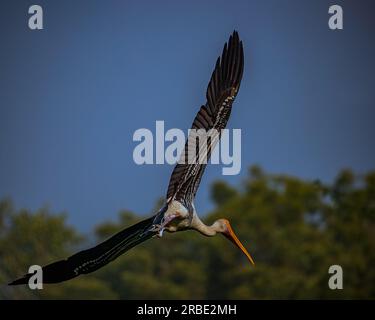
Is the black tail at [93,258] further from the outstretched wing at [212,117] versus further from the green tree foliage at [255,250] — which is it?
the green tree foliage at [255,250]

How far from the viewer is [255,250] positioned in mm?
48094

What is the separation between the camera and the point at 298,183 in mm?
52312

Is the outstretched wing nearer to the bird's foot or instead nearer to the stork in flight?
the stork in flight

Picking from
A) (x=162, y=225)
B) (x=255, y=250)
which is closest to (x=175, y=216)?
(x=162, y=225)

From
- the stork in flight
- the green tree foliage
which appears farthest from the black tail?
the green tree foliage

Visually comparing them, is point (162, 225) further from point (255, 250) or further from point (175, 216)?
point (255, 250)

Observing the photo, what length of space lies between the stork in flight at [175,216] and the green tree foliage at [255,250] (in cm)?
2170

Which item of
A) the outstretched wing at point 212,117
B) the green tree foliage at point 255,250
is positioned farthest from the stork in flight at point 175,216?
the green tree foliage at point 255,250

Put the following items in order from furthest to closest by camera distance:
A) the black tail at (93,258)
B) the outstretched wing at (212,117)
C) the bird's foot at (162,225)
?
the outstretched wing at (212,117) → the black tail at (93,258) → the bird's foot at (162,225)

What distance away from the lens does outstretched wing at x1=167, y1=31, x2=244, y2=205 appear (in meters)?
17.5

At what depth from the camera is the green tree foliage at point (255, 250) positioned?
43719 millimetres
